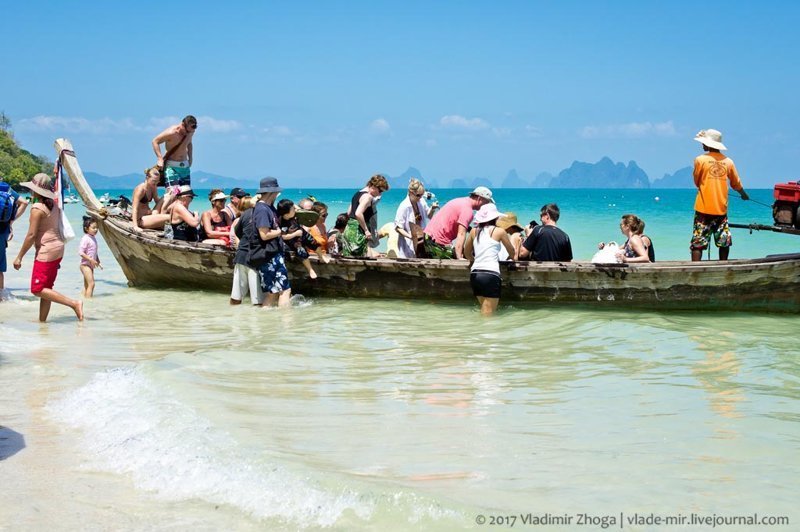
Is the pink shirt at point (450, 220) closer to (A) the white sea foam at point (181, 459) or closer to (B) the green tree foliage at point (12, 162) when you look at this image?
(A) the white sea foam at point (181, 459)

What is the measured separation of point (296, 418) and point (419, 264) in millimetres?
4851

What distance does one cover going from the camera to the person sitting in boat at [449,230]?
10.2 meters

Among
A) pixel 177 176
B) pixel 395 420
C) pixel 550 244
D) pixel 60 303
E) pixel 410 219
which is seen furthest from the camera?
pixel 177 176

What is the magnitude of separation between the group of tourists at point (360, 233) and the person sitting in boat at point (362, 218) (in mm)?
14

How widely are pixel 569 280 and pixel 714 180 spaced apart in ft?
6.87

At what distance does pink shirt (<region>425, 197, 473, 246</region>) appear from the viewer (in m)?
10.2

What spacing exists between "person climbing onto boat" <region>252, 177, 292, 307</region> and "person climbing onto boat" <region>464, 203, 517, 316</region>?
2298 millimetres

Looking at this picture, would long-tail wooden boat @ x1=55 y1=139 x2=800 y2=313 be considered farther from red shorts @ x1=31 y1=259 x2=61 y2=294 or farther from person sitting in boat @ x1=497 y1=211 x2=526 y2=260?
red shorts @ x1=31 y1=259 x2=61 y2=294

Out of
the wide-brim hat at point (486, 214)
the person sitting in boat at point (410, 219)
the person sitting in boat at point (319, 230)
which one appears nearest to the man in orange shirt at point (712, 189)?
the wide-brim hat at point (486, 214)

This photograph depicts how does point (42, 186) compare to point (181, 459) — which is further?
point (42, 186)

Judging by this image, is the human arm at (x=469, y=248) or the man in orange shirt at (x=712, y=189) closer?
the human arm at (x=469, y=248)

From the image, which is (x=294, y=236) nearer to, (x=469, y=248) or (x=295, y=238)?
(x=295, y=238)

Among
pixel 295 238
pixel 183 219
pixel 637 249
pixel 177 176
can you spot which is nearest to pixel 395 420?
pixel 295 238

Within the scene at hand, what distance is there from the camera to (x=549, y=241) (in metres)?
9.83
